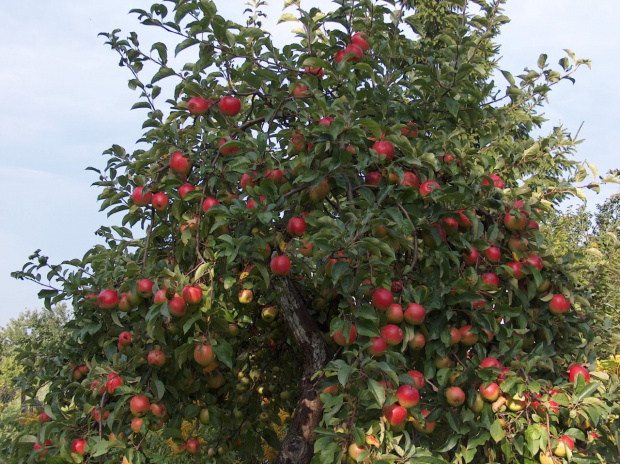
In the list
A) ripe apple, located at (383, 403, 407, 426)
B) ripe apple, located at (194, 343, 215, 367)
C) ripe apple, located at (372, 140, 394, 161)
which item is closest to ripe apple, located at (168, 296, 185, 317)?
ripe apple, located at (194, 343, 215, 367)

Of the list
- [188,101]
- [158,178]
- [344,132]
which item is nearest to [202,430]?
[158,178]

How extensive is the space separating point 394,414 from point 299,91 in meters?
1.57

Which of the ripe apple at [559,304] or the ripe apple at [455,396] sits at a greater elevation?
the ripe apple at [559,304]

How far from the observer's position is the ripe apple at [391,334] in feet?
7.03

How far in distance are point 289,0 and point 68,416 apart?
2.46 m

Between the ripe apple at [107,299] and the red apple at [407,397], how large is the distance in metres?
1.41

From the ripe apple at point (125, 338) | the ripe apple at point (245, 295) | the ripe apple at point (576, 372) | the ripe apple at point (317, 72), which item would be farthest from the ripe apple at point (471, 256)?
the ripe apple at point (125, 338)

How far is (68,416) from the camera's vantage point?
265cm

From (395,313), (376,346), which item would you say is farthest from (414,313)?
(376,346)

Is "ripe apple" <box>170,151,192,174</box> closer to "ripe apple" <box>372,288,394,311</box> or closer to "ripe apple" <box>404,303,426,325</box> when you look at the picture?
"ripe apple" <box>372,288,394,311</box>

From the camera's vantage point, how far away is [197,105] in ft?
8.34

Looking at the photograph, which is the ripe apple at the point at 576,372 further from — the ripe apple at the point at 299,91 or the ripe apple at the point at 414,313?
the ripe apple at the point at 299,91

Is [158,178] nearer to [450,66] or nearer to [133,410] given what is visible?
[133,410]

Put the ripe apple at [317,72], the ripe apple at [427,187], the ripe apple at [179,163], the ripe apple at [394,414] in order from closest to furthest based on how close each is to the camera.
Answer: the ripe apple at [394,414] < the ripe apple at [427,187] < the ripe apple at [179,163] < the ripe apple at [317,72]
